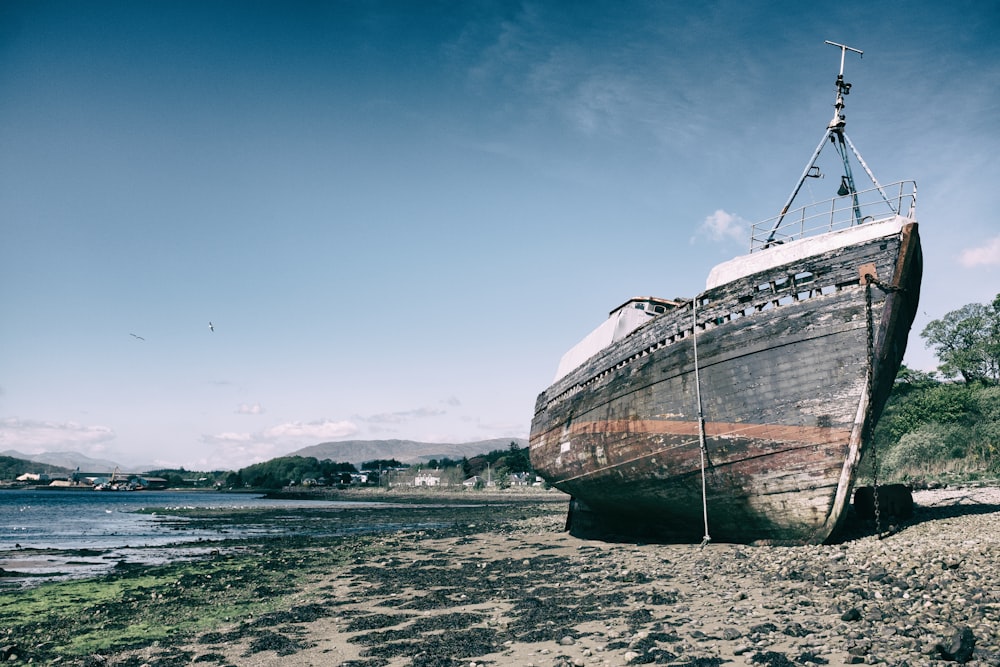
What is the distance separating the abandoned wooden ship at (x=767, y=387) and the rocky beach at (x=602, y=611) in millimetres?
1047

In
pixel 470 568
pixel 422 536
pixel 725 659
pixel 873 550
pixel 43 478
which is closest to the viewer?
pixel 725 659

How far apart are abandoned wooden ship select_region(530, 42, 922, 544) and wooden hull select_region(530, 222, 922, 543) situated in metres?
0.03

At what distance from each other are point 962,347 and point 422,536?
55.5 metres

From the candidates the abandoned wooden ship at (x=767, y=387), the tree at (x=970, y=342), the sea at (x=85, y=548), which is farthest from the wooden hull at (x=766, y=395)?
the tree at (x=970, y=342)

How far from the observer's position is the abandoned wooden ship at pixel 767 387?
37.2 ft

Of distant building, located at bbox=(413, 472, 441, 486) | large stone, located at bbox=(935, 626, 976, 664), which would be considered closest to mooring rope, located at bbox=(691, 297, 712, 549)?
large stone, located at bbox=(935, 626, 976, 664)

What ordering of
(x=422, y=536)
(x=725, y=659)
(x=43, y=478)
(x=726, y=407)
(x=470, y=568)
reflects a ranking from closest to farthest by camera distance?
(x=725, y=659), (x=726, y=407), (x=470, y=568), (x=422, y=536), (x=43, y=478)

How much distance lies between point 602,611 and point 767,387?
19.6ft

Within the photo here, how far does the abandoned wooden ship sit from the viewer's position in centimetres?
1134

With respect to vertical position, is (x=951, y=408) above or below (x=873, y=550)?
above

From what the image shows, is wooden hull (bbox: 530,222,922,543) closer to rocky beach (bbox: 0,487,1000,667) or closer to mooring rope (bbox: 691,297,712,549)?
mooring rope (bbox: 691,297,712,549)

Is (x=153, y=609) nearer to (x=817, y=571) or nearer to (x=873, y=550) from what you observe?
(x=817, y=571)

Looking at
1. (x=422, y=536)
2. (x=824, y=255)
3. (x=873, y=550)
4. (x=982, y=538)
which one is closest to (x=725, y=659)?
(x=873, y=550)

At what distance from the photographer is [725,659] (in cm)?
664
